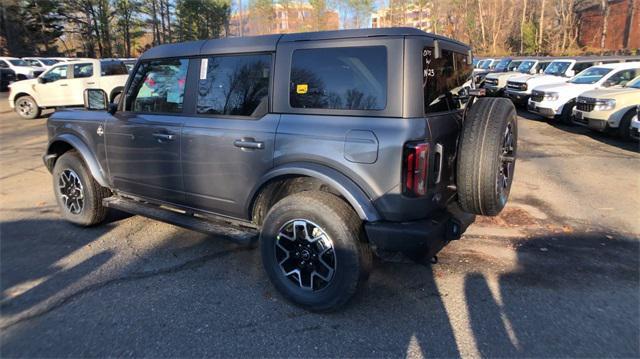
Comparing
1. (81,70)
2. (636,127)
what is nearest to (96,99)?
(636,127)

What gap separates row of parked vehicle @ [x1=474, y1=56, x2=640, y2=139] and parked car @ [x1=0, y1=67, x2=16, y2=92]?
81.0 feet

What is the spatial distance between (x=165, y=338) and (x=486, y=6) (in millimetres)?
56815

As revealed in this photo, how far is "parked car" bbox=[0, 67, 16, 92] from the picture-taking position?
944 inches

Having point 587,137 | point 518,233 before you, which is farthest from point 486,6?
point 518,233

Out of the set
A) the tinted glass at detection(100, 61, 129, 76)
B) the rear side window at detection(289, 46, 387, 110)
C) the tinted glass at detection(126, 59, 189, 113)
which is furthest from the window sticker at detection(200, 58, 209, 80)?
the tinted glass at detection(100, 61, 129, 76)

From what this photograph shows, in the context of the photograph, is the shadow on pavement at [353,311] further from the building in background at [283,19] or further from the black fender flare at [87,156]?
the building in background at [283,19]

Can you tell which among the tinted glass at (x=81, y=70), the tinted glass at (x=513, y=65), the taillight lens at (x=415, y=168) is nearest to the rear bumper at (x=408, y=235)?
the taillight lens at (x=415, y=168)

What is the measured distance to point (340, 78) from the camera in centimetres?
309

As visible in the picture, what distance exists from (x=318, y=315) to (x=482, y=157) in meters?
1.62

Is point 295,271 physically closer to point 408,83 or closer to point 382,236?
point 382,236

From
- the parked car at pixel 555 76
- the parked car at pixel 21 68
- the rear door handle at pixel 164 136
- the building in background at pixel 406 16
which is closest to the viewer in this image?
the rear door handle at pixel 164 136

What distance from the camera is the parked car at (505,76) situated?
17844mm

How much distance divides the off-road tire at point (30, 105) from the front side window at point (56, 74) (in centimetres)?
87

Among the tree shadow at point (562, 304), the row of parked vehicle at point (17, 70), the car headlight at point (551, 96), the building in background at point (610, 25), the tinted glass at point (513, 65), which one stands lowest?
the tree shadow at point (562, 304)
